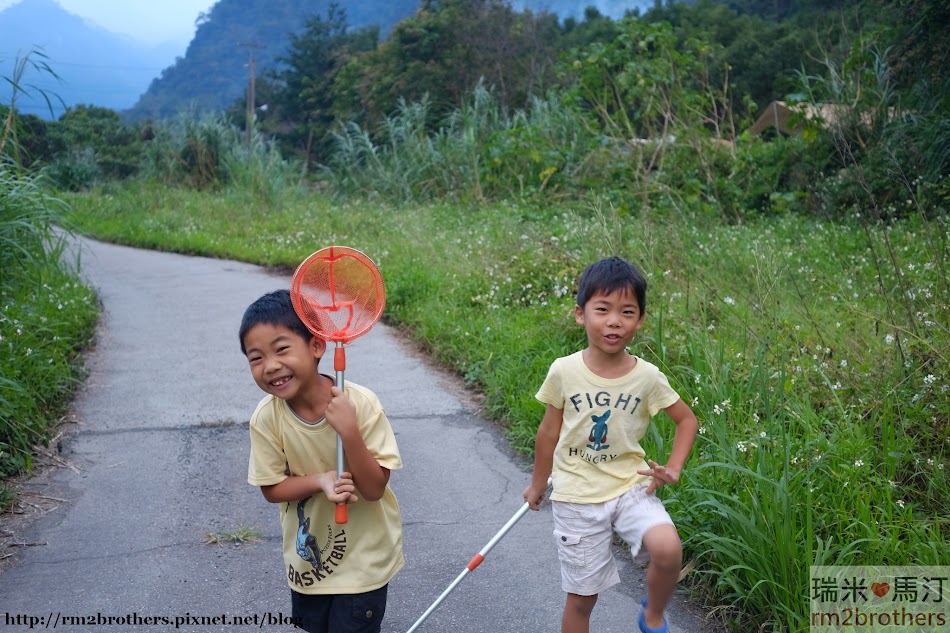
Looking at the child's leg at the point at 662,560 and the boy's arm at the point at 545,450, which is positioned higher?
the boy's arm at the point at 545,450

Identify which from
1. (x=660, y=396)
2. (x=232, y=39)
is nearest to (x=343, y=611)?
(x=660, y=396)

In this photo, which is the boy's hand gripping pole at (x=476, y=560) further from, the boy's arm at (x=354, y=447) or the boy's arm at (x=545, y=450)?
the boy's arm at (x=354, y=447)

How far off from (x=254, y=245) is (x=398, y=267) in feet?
13.4

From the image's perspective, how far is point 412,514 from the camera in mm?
4426

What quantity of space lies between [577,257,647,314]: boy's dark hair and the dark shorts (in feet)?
3.63

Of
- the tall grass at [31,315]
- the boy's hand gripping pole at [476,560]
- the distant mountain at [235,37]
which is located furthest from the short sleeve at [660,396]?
the distant mountain at [235,37]

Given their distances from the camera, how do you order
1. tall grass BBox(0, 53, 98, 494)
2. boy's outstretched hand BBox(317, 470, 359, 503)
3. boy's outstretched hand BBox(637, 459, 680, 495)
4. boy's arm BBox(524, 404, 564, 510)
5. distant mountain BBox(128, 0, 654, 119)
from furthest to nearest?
distant mountain BBox(128, 0, 654, 119)
tall grass BBox(0, 53, 98, 494)
boy's arm BBox(524, 404, 564, 510)
boy's outstretched hand BBox(637, 459, 680, 495)
boy's outstretched hand BBox(317, 470, 359, 503)

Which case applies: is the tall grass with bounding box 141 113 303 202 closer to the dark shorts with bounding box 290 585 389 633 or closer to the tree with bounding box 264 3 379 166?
the tree with bounding box 264 3 379 166

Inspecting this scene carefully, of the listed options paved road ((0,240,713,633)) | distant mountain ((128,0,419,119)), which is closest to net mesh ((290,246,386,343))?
paved road ((0,240,713,633))

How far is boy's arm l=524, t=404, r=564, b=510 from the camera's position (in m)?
2.94

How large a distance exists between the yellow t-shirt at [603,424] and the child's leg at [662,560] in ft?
0.57

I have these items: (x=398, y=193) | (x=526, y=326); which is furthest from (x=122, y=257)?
(x=526, y=326)

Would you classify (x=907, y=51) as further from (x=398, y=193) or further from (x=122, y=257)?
(x=122, y=257)

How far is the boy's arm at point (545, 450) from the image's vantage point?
2943 mm
